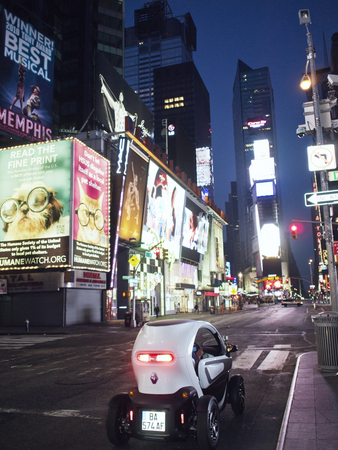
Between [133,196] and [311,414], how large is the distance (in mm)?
36142

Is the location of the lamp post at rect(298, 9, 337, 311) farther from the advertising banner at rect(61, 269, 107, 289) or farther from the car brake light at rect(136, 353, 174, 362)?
the advertising banner at rect(61, 269, 107, 289)

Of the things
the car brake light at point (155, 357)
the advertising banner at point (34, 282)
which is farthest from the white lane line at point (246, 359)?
the advertising banner at point (34, 282)

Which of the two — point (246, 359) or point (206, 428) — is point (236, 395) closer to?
point (206, 428)

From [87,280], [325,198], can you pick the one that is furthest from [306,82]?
[87,280]

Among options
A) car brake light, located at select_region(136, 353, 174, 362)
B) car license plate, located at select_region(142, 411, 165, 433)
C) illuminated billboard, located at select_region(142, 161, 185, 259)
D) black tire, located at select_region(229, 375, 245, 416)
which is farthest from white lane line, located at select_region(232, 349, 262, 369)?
illuminated billboard, located at select_region(142, 161, 185, 259)

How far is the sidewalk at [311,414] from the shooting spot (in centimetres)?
506

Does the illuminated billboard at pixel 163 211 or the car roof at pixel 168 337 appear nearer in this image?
the car roof at pixel 168 337

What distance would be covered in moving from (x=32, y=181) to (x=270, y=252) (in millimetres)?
178033

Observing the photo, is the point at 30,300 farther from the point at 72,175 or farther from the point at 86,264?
the point at 72,175

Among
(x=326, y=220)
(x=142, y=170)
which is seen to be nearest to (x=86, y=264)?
(x=142, y=170)

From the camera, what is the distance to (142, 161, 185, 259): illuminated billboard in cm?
4734

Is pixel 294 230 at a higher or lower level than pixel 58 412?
higher

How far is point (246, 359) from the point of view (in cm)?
1310

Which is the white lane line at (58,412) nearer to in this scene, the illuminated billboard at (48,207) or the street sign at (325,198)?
the street sign at (325,198)
